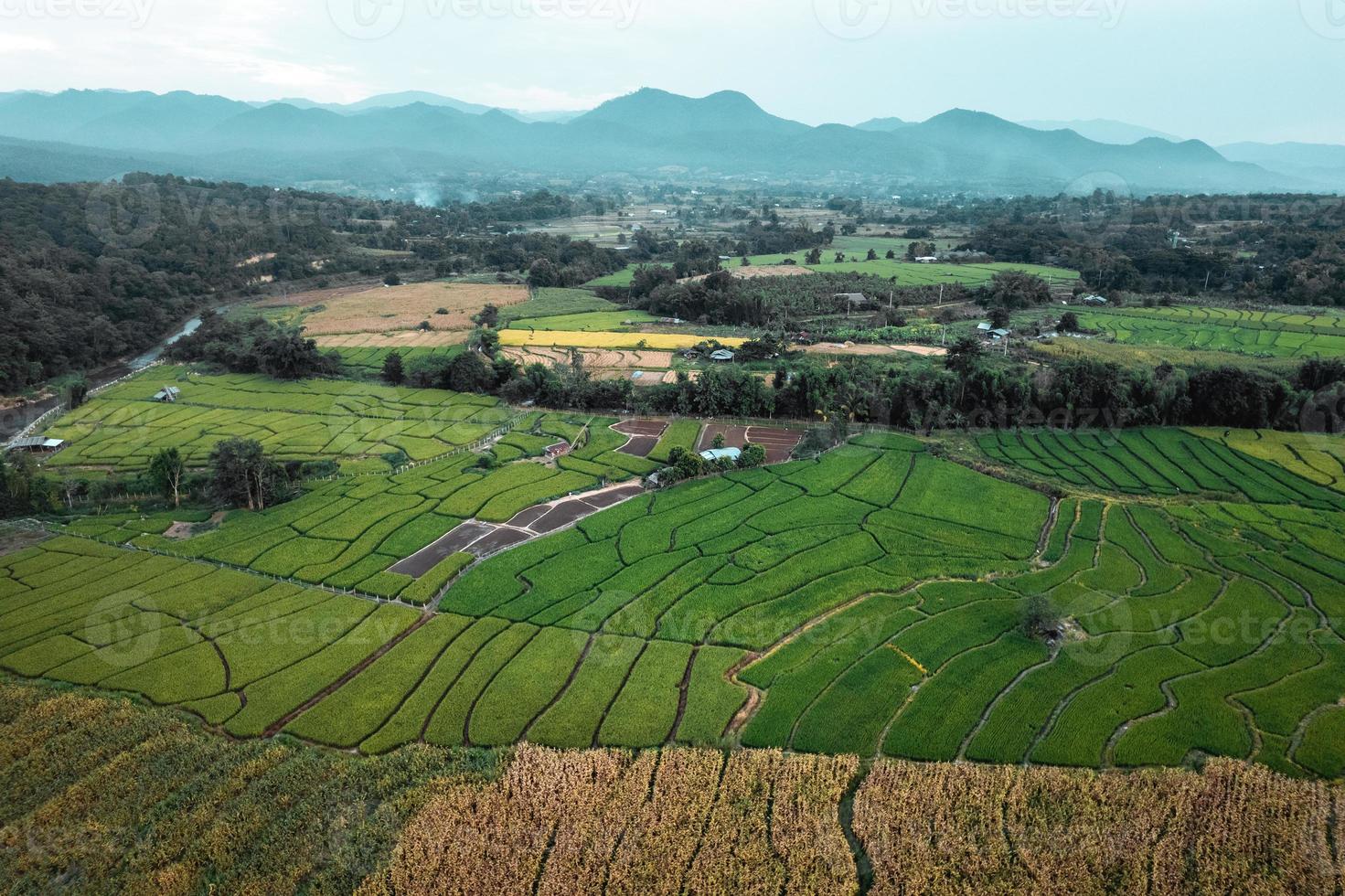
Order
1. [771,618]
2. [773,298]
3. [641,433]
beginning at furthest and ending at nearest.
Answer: [773,298]
[641,433]
[771,618]

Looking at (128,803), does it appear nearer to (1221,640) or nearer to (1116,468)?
(1221,640)

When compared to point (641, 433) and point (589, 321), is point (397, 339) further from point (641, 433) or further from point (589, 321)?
point (641, 433)

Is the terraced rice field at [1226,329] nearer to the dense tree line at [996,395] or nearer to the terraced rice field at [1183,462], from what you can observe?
the dense tree line at [996,395]

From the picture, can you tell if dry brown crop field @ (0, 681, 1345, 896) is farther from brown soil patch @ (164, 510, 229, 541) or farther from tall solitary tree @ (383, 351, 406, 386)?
tall solitary tree @ (383, 351, 406, 386)

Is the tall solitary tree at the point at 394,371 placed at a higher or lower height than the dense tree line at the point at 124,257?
lower

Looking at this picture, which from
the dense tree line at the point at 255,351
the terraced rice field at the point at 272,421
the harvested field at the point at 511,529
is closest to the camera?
the harvested field at the point at 511,529

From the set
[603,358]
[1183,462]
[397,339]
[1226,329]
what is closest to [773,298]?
[603,358]

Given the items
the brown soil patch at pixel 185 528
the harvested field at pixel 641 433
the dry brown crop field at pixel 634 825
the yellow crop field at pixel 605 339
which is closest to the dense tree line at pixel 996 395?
the harvested field at pixel 641 433

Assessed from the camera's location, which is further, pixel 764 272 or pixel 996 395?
pixel 764 272
